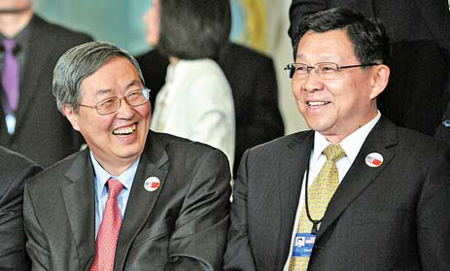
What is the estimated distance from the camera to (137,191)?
3.07m

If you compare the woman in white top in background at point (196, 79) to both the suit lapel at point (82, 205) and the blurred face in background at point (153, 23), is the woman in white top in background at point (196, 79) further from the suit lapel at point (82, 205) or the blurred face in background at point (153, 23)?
the suit lapel at point (82, 205)

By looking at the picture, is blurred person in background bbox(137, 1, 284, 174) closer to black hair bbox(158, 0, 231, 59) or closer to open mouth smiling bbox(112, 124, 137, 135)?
black hair bbox(158, 0, 231, 59)

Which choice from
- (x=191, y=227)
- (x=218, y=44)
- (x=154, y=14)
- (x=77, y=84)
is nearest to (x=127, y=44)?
(x=154, y=14)

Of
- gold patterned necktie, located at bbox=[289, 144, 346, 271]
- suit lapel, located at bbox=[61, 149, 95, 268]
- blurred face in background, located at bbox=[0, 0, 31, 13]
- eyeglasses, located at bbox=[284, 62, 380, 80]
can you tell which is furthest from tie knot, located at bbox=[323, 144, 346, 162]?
blurred face in background, located at bbox=[0, 0, 31, 13]

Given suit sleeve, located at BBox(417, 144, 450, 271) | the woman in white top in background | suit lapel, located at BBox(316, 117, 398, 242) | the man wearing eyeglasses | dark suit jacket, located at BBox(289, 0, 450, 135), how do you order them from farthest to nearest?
the woman in white top in background < dark suit jacket, located at BBox(289, 0, 450, 135) < the man wearing eyeglasses < suit lapel, located at BBox(316, 117, 398, 242) < suit sleeve, located at BBox(417, 144, 450, 271)

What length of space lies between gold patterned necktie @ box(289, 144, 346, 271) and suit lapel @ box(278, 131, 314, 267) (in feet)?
0.12

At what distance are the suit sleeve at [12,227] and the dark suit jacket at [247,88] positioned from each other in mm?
1179

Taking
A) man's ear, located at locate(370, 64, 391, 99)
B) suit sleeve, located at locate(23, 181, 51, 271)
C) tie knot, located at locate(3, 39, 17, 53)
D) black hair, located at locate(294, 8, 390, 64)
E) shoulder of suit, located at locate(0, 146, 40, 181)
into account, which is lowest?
suit sleeve, located at locate(23, 181, 51, 271)

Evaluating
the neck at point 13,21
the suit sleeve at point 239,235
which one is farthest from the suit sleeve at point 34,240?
the neck at point 13,21

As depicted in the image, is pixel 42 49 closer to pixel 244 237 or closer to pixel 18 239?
pixel 18 239

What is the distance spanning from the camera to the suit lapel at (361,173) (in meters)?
2.79

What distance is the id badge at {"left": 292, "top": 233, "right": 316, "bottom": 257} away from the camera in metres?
2.86

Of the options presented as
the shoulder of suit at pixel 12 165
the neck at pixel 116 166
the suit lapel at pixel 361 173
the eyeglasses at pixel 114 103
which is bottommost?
the shoulder of suit at pixel 12 165

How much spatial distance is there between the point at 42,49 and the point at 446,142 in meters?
2.10
